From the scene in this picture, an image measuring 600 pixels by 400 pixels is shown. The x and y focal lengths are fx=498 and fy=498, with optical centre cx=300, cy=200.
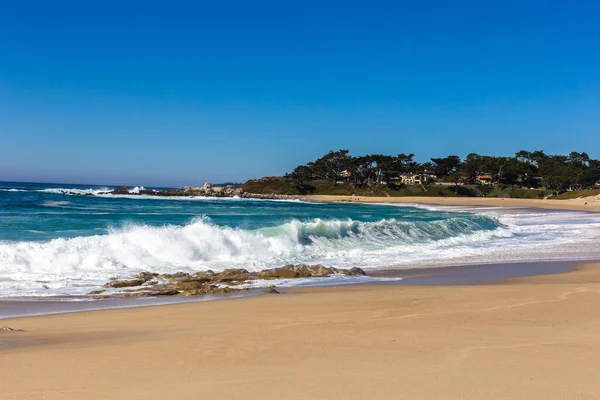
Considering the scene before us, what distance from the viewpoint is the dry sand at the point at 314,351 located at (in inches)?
188

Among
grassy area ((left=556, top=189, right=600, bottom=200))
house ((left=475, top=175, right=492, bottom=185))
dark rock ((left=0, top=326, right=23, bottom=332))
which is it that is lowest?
dark rock ((left=0, top=326, right=23, bottom=332))

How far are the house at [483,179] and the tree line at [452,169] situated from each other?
0.56 m

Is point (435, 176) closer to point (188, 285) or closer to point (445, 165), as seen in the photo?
point (445, 165)

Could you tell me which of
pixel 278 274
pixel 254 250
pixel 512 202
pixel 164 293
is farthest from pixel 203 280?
pixel 512 202

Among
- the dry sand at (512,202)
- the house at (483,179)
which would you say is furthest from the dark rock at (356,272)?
the house at (483,179)

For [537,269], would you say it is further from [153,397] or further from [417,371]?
[153,397]

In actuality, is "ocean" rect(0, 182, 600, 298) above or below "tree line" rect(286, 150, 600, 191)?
below

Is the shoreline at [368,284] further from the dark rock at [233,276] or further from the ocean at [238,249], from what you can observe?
the dark rock at [233,276]

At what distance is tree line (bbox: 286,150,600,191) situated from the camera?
110 meters

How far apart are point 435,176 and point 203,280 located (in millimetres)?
117223

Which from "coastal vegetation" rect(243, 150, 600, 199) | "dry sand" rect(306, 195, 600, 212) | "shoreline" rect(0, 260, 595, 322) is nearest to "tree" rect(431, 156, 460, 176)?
"coastal vegetation" rect(243, 150, 600, 199)

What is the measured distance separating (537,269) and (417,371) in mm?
12050

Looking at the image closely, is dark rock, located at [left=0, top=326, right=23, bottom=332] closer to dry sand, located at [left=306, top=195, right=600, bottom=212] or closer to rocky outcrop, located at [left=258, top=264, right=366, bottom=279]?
rocky outcrop, located at [left=258, top=264, right=366, bottom=279]

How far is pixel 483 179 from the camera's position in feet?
395
